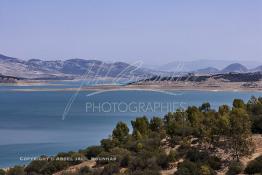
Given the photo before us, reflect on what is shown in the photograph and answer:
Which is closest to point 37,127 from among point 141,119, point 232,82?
point 141,119

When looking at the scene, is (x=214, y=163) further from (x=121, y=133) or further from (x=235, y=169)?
(x=121, y=133)

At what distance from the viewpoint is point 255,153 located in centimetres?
1891

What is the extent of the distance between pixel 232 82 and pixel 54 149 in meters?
116

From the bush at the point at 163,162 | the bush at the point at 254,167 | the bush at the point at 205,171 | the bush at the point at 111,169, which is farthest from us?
the bush at the point at 163,162

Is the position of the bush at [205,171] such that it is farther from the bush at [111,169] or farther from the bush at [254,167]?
the bush at [111,169]

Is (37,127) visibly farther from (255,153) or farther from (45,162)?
(255,153)

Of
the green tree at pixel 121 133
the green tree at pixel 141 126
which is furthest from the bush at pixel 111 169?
the green tree at pixel 141 126

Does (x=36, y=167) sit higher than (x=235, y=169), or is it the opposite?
(x=235, y=169)

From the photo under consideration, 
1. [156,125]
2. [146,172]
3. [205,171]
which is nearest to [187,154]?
[205,171]

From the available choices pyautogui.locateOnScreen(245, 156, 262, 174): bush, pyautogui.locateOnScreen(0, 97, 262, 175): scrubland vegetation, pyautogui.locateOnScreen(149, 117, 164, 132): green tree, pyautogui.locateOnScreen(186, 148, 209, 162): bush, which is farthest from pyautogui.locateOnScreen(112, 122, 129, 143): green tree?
pyautogui.locateOnScreen(245, 156, 262, 174): bush

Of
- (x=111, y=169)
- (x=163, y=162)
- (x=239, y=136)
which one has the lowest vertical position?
(x=111, y=169)

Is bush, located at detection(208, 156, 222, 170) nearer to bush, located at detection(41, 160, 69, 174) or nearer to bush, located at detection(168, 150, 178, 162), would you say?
bush, located at detection(168, 150, 178, 162)

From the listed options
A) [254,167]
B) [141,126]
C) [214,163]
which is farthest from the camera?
[141,126]

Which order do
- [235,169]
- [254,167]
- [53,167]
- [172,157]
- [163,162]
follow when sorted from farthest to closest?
[53,167], [172,157], [163,162], [235,169], [254,167]
